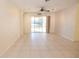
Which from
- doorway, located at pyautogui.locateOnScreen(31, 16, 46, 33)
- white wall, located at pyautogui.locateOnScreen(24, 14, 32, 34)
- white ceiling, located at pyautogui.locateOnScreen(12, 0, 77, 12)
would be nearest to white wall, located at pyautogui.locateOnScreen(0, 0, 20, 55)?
white ceiling, located at pyautogui.locateOnScreen(12, 0, 77, 12)

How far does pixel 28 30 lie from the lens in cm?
1310

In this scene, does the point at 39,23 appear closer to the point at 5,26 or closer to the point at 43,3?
the point at 43,3

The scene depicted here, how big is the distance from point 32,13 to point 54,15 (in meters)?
2.40

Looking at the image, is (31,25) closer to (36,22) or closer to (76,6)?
(36,22)

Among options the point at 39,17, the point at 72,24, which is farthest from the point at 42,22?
the point at 72,24

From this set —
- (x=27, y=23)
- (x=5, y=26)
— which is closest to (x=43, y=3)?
(x=5, y=26)

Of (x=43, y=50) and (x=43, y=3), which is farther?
(x=43, y=3)

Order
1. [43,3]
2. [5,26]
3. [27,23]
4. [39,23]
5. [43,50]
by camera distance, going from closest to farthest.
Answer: [5,26]
[43,50]
[43,3]
[27,23]
[39,23]

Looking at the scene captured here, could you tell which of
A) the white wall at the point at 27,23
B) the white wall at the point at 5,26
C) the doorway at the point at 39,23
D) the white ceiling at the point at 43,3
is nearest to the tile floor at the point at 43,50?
the white wall at the point at 5,26

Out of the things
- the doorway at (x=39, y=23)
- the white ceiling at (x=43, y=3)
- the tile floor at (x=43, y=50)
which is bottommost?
the tile floor at (x=43, y=50)

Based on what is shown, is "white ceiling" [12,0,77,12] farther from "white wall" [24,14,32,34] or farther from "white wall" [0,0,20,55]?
"white wall" [24,14,32,34]

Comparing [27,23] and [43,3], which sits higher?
[43,3]

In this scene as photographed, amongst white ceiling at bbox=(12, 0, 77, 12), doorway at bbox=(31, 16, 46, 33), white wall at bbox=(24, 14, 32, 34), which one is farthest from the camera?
doorway at bbox=(31, 16, 46, 33)

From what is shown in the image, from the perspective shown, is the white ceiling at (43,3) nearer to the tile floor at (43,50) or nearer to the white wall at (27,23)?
the tile floor at (43,50)
